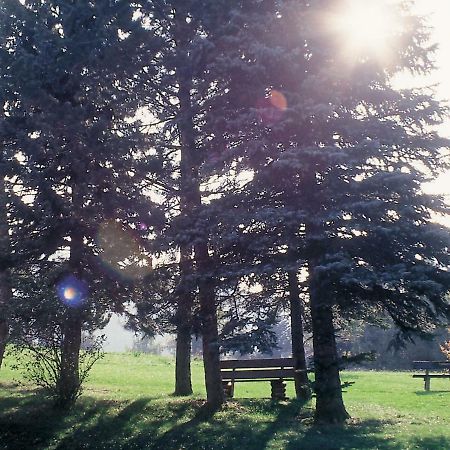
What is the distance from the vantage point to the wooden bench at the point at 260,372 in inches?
599

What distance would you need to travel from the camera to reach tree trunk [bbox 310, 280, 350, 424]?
36.5 feet

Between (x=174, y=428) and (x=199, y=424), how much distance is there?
63 centimetres

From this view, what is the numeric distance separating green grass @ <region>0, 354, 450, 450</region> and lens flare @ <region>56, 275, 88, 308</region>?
276 centimetres

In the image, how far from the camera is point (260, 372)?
15680 mm

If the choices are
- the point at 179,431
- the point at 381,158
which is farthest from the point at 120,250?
the point at 381,158

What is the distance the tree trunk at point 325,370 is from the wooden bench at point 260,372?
385 centimetres

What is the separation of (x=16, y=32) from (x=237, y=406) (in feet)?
41.5

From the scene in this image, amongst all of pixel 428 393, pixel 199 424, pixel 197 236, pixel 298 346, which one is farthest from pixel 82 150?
pixel 428 393

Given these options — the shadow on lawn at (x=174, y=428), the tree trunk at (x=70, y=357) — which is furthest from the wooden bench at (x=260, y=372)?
the tree trunk at (x=70, y=357)

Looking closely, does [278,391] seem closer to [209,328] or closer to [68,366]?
[209,328]

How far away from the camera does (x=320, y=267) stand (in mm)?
9523

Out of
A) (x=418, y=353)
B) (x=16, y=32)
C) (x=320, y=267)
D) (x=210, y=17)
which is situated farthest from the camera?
(x=418, y=353)

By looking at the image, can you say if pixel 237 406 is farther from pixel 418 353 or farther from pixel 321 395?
pixel 418 353

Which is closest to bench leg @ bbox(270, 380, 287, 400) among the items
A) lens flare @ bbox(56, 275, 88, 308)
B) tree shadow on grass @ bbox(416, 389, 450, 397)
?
tree shadow on grass @ bbox(416, 389, 450, 397)
